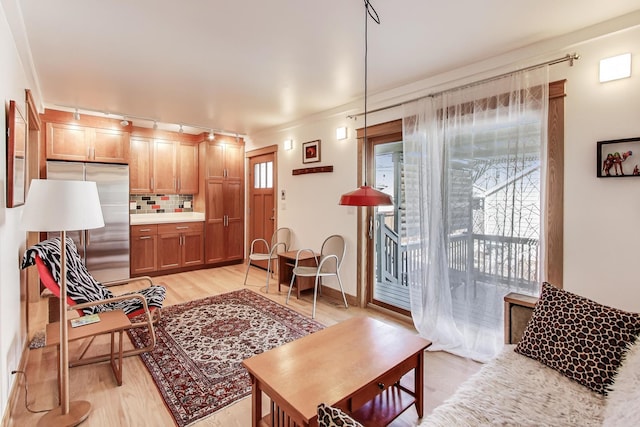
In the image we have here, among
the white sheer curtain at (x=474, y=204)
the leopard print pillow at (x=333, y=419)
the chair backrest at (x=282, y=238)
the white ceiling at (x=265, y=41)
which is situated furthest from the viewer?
the chair backrest at (x=282, y=238)

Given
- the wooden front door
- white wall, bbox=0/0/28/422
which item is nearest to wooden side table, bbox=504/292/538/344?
white wall, bbox=0/0/28/422

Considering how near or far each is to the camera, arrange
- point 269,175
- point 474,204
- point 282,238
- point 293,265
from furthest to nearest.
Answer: point 269,175
point 282,238
point 293,265
point 474,204

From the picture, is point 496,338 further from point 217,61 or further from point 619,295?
point 217,61

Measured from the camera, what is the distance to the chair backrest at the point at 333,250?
3.91m

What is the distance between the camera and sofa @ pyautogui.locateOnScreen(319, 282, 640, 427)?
4.11 feet

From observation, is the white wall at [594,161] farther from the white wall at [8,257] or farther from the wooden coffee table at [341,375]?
the white wall at [8,257]

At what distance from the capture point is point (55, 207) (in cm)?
170

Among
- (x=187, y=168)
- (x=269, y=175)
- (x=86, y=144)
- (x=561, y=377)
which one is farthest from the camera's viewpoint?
(x=187, y=168)

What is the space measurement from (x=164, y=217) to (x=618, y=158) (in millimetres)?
5856

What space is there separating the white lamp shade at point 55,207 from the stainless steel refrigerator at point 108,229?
3.15m

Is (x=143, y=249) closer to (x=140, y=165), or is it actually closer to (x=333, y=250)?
(x=140, y=165)

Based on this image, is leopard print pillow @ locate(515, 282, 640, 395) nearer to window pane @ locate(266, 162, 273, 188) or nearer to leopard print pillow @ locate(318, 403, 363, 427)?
leopard print pillow @ locate(318, 403, 363, 427)

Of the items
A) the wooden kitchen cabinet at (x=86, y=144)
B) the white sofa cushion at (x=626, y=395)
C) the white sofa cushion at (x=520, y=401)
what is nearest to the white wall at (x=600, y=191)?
the white sofa cushion at (x=626, y=395)

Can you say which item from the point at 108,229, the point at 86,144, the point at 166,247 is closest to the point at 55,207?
the point at 108,229
